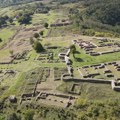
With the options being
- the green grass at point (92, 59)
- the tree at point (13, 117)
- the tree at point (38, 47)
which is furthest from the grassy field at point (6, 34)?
the tree at point (13, 117)

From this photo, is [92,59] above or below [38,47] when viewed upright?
above

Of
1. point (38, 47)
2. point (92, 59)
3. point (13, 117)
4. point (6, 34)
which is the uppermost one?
point (13, 117)

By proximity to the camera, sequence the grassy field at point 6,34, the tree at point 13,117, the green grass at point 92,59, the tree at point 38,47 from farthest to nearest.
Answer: the grassy field at point 6,34, the tree at point 38,47, the green grass at point 92,59, the tree at point 13,117

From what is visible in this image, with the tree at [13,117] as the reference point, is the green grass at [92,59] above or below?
below

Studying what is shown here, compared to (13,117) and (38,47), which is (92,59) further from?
(13,117)

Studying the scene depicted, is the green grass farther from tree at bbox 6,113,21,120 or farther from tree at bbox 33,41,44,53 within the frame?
tree at bbox 6,113,21,120

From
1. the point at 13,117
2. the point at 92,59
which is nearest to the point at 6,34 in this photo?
the point at 92,59

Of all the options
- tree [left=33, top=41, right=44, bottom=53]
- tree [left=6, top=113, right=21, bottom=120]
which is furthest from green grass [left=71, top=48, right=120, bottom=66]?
tree [left=6, top=113, right=21, bottom=120]

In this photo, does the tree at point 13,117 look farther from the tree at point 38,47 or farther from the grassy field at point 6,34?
the grassy field at point 6,34

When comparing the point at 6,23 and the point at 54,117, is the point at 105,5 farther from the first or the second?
the point at 54,117

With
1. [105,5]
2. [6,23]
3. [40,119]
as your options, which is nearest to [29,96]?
[40,119]

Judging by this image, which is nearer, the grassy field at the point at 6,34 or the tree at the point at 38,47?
the tree at the point at 38,47
